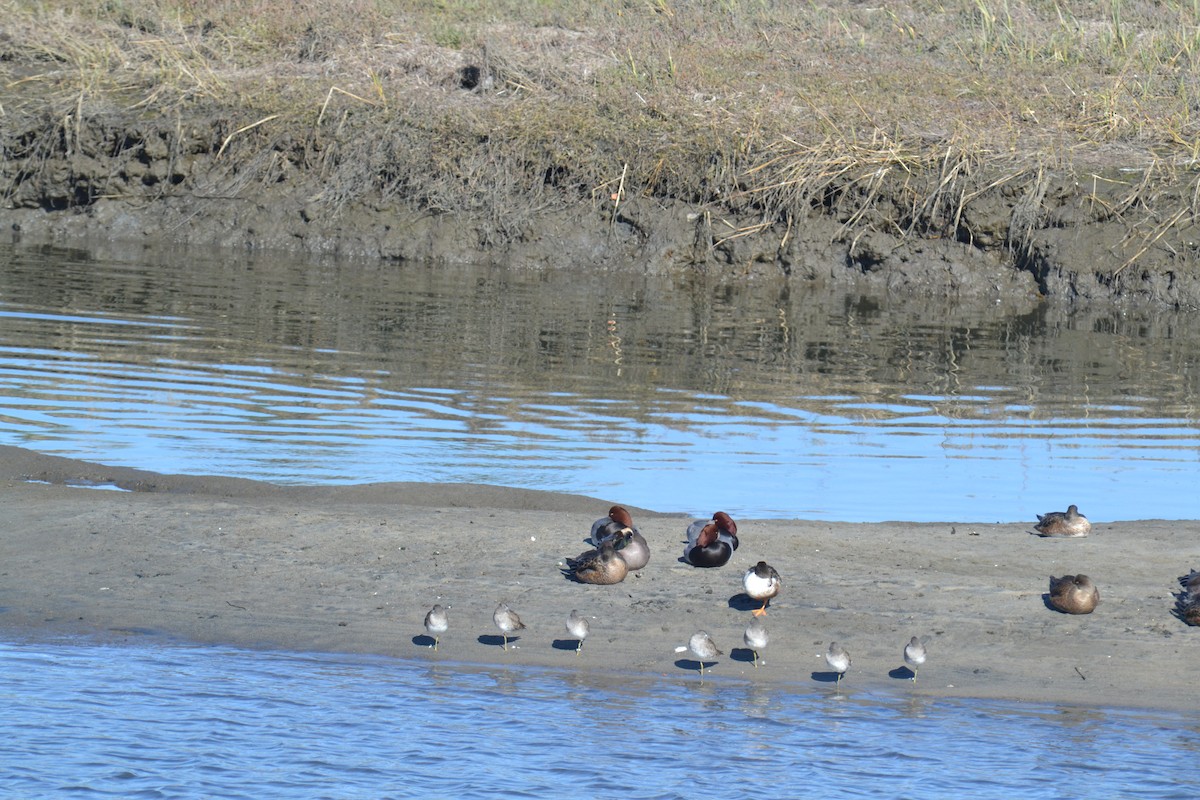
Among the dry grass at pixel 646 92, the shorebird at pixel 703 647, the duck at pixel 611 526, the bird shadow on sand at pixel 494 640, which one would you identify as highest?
the dry grass at pixel 646 92

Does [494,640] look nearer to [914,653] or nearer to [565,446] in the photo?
[914,653]

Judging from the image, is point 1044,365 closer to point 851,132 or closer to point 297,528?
point 851,132

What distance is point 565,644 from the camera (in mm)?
8445

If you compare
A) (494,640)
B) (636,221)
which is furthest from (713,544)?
(636,221)

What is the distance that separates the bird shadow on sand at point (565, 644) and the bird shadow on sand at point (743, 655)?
0.80 metres

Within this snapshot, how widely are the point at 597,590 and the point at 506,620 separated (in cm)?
90

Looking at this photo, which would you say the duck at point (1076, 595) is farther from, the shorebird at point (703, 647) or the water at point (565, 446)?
the shorebird at point (703, 647)

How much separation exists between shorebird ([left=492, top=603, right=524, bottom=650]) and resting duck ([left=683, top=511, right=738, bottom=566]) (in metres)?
1.26

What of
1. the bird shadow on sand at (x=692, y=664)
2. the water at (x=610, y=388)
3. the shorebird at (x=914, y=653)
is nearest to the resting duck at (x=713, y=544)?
the bird shadow on sand at (x=692, y=664)

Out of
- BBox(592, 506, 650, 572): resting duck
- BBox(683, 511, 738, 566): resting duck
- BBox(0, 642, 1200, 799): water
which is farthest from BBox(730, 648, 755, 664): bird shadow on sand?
BBox(592, 506, 650, 572): resting duck

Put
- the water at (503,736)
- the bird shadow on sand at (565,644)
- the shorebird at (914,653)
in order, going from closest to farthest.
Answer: the water at (503,736), the shorebird at (914,653), the bird shadow on sand at (565,644)

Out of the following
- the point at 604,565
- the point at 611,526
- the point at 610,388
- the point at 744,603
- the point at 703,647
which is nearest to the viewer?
the point at 703,647

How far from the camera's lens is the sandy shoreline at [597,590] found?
8.24m

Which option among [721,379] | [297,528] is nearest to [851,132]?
[721,379]
